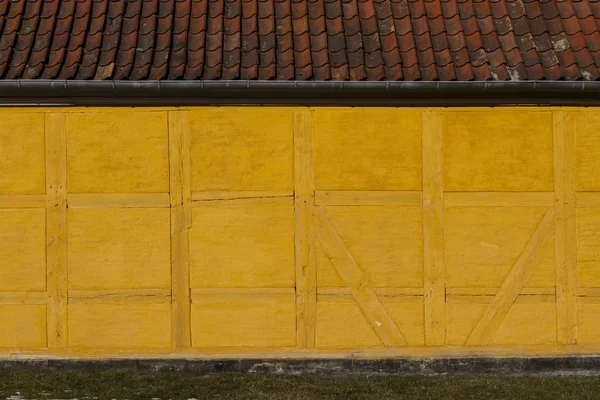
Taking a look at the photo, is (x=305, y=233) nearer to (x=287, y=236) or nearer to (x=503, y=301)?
(x=287, y=236)

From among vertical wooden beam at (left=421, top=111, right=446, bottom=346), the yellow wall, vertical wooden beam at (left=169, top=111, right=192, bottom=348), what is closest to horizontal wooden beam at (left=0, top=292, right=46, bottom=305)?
the yellow wall

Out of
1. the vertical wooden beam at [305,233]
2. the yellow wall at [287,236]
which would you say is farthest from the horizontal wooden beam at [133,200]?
the vertical wooden beam at [305,233]

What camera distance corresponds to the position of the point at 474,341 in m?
9.79

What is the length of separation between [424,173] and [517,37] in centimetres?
165

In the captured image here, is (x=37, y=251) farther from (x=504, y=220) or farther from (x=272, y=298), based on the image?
(x=504, y=220)

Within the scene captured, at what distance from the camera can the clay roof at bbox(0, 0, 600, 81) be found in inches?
382

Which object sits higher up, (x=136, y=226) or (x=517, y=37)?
(x=517, y=37)

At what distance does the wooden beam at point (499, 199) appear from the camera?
9812mm

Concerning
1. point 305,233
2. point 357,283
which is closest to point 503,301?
point 357,283

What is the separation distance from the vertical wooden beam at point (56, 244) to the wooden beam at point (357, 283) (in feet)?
7.72

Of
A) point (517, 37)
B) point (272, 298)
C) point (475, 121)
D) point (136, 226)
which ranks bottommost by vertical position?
point (272, 298)

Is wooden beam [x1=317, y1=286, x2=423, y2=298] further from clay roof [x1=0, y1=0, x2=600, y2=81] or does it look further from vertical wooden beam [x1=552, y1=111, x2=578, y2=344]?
clay roof [x1=0, y1=0, x2=600, y2=81]

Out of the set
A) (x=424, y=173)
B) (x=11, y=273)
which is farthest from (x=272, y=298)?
(x=11, y=273)

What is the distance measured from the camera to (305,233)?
9.77 metres
